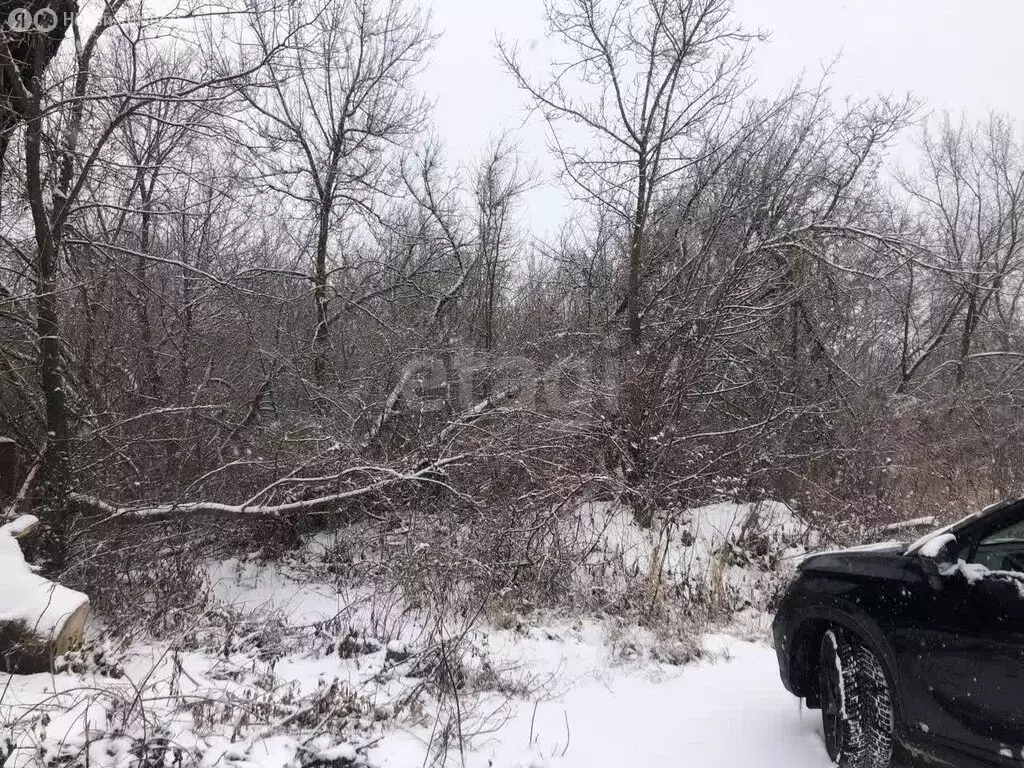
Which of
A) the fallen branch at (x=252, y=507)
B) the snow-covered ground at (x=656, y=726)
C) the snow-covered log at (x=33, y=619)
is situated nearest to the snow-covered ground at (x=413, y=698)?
the snow-covered ground at (x=656, y=726)

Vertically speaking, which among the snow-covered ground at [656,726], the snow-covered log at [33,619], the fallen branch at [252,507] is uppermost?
the fallen branch at [252,507]

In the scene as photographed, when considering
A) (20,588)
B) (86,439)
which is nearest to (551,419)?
(86,439)

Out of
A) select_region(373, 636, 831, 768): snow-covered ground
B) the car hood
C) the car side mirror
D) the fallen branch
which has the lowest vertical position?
select_region(373, 636, 831, 768): snow-covered ground

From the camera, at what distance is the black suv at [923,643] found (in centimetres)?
248

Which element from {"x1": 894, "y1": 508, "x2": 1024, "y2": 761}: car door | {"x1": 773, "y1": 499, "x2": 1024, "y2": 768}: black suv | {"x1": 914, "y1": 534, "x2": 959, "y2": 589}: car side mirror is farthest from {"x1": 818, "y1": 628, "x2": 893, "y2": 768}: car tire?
{"x1": 914, "y1": 534, "x2": 959, "y2": 589}: car side mirror

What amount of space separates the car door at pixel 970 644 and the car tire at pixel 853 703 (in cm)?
24

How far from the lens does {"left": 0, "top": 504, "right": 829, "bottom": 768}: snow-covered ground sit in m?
Answer: 3.41

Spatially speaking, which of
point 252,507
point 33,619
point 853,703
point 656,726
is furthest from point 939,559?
point 252,507

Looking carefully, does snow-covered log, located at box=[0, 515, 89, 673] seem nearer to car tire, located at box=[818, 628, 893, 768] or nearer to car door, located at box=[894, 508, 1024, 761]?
car tire, located at box=[818, 628, 893, 768]

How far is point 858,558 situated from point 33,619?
4890mm

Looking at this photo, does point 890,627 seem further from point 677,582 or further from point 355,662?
point 677,582

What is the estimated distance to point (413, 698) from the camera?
13.2 feet

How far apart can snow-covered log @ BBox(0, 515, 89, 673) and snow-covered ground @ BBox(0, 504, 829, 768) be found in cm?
18

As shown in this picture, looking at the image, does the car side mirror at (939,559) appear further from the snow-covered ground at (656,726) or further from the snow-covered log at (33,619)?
the snow-covered log at (33,619)
